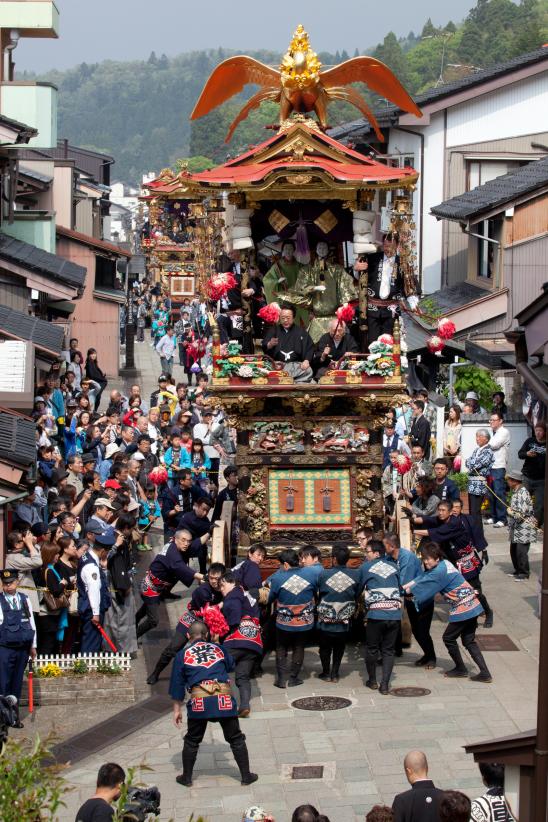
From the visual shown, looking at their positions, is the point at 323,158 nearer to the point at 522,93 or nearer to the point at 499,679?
the point at 499,679

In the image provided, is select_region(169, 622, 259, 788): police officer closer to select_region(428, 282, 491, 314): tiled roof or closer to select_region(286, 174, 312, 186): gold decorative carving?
select_region(286, 174, 312, 186): gold decorative carving

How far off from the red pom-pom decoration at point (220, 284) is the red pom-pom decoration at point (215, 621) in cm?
582

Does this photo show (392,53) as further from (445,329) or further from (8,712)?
(8,712)

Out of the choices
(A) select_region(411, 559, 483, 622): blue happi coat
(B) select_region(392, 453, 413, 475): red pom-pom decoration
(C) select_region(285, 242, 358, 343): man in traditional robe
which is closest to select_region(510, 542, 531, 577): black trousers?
(B) select_region(392, 453, 413, 475): red pom-pom decoration

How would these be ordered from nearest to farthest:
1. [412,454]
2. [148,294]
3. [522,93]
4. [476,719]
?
[476,719], [412,454], [522,93], [148,294]

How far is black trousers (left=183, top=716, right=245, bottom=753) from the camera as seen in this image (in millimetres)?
14906

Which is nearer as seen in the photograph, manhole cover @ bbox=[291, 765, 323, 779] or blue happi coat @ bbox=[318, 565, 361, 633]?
manhole cover @ bbox=[291, 765, 323, 779]

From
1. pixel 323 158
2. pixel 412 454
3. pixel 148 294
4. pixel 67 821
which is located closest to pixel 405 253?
pixel 323 158

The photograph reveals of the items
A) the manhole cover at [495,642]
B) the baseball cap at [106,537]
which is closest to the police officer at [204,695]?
the baseball cap at [106,537]

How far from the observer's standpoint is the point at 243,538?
2028cm

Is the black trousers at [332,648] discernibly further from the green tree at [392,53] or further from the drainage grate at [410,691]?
the green tree at [392,53]

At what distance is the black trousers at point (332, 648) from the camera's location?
58.6 feet

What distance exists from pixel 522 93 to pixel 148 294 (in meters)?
31.6

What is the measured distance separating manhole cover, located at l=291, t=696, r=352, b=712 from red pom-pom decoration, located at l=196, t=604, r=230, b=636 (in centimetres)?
151
